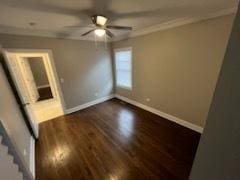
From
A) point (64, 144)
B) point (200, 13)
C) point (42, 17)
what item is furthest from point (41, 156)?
point (200, 13)

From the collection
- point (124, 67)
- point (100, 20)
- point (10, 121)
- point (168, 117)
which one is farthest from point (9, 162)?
point (124, 67)

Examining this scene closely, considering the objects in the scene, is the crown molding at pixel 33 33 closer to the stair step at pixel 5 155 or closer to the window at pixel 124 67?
the window at pixel 124 67

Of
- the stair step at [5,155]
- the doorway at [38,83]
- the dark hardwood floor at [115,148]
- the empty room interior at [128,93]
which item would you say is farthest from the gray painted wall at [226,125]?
the doorway at [38,83]

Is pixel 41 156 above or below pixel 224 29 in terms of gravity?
below

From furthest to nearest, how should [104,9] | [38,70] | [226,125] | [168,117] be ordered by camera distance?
[38,70]
[168,117]
[104,9]
[226,125]

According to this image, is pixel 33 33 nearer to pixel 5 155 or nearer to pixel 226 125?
pixel 5 155

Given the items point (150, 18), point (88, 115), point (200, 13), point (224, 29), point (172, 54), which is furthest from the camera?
point (88, 115)

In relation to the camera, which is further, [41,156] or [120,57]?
[120,57]

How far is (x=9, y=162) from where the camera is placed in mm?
1438

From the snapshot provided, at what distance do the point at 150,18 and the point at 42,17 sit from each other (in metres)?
2.08

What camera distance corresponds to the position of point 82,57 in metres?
4.02

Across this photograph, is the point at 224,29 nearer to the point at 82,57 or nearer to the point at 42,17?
the point at 42,17

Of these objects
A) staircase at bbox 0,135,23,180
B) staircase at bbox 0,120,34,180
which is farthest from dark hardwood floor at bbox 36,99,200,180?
staircase at bbox 0,135,23,180

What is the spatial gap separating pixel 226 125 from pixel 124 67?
415cm
